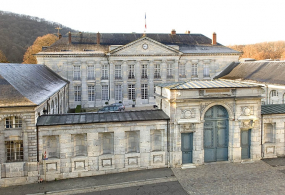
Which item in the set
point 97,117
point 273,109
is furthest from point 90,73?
point 273,109

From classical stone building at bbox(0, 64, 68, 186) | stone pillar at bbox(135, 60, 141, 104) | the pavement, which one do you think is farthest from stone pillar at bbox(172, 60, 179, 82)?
classical stone building at bbox(0, 64, 68, 186)

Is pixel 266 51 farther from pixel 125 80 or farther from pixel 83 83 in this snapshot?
pixel 83 83

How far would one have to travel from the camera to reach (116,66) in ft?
120

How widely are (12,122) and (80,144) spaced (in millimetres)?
3294

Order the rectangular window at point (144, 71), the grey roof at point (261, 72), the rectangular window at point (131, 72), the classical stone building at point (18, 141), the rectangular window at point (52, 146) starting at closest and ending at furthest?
the classical stone building at point (18, 141) < the rectangular window at point (52, 146) < the grey roof at point (261, 72) < the rectangular window at point (131, 72) < the rectangular window at point (144, 71)

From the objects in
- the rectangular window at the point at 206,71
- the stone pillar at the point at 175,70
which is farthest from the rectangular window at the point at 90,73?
the rectangular window at the point at 206,71

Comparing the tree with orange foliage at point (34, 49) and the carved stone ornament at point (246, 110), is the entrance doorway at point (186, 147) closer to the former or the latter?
the carved stone ornament at point (246, 110)

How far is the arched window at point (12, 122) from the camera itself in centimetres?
1228

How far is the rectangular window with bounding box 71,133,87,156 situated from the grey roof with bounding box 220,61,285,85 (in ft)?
64.4

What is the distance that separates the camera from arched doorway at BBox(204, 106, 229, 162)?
14.3 meters

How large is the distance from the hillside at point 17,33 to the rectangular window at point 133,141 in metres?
59.8

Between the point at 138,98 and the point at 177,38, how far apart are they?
40.5 ft

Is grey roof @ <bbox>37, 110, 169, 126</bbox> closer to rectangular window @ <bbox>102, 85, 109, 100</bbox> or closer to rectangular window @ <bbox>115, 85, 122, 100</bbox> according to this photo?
rectangular window @ <bbox>115, 85, 122, 100</bbox>

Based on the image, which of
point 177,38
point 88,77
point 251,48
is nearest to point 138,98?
point 88,77
